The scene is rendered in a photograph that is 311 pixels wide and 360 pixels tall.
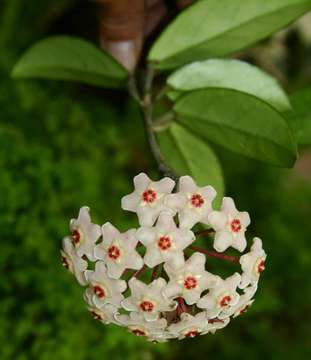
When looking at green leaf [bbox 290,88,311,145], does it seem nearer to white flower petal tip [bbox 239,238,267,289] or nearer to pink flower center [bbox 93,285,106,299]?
white flower petal tip [bbox 239,238,267,289]

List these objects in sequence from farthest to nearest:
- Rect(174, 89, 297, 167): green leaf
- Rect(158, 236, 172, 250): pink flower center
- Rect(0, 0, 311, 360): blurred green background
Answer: Rect(0, 0, 311, 360): blurred green background, Rect(174, 89, 297, 167): green leaf, Rect(158, 236, 172, 250): pink flower center

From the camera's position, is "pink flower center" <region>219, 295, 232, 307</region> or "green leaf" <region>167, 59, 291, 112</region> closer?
"pink flower center" <region>219, 295, 232, 307</region>

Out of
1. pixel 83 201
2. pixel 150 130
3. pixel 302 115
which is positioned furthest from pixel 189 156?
pixel 83 201

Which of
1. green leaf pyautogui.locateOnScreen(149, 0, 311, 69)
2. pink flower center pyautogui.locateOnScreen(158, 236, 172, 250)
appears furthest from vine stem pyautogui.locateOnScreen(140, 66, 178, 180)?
pink flower center pyautogui.locateOnScreen(158, 236, 172, 250)

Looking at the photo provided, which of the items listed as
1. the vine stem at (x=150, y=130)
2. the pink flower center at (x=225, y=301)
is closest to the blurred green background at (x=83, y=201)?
the vine stem at (x=150, y=130)

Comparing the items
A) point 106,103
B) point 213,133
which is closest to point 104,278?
point 213,133

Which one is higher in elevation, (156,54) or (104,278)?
(156,54)

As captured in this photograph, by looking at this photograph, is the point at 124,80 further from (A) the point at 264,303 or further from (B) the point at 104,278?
(A) the point at 264,303

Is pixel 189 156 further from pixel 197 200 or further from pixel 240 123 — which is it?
pixel 197 200
